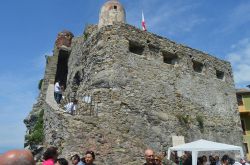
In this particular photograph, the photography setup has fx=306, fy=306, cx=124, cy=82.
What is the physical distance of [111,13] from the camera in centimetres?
1608

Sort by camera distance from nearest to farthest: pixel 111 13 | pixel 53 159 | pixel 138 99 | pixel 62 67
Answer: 1. pixel 53 159
2. pixel 138 99
3. pixel 111 13
4. pixel 62 67

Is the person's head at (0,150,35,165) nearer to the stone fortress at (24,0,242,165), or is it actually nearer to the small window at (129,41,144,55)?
the stone fortress at (24,0,242,165)

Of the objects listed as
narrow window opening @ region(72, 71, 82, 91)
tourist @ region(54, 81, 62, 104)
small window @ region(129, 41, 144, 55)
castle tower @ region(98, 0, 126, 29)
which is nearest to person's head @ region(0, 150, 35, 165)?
small window @ region(129, 41, 144, 55)

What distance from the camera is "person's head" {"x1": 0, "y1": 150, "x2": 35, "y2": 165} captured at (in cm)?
250

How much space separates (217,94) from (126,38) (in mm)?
6490

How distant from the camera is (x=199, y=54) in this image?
16906 millimetres

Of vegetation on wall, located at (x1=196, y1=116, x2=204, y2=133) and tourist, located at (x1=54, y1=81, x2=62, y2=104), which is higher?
tourist, located at (x1=54, y1=81, x2=62, y2=104)

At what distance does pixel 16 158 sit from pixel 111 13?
14.2m

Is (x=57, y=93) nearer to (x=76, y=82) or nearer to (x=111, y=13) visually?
(x=76, y=82)

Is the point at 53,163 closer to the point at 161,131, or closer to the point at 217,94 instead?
the point at 161,131

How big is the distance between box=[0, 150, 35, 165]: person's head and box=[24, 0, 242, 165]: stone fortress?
718 cm

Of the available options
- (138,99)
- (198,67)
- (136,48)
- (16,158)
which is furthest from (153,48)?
(16,158)

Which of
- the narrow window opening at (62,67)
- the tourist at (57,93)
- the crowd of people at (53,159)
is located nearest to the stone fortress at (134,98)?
the tourist at (57,93)

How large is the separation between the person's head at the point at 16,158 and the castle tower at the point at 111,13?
13.7m
